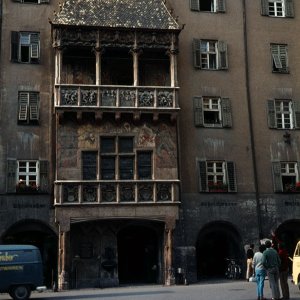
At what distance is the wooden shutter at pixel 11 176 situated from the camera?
26484 millimetres

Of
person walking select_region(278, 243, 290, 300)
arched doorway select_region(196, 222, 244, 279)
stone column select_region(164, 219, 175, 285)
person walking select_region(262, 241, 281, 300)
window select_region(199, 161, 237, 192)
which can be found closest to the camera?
person walking select_region(262, 241, 281, 300)

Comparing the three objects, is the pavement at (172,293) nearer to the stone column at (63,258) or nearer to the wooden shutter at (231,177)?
the stone column at (63,258)

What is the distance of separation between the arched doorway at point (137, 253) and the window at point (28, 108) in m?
7.69

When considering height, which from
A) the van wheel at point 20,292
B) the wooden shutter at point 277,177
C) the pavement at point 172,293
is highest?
the wooden shutter at point 277,177

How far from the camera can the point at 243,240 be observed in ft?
92.7

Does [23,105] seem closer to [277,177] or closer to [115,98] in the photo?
[115,98]

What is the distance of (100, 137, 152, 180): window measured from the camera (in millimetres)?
26969

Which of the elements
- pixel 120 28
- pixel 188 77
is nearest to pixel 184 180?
pixel 188 77

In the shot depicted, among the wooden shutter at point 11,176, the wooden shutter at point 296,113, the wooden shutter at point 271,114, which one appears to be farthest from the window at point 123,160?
the wooden shutter at point 296,113

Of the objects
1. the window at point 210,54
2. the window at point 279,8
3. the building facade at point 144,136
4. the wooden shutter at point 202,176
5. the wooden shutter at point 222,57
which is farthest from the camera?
the window at point 279,8

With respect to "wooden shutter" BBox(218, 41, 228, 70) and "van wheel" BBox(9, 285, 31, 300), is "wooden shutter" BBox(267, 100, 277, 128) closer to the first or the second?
"wooden shutter" BBox(218, 41, 228, 70)

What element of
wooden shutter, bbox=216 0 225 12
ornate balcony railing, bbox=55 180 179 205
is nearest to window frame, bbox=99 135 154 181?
ornate balcony railing, bbox=55 180 179 205

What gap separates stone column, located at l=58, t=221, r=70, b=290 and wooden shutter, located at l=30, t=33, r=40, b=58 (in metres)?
9.52

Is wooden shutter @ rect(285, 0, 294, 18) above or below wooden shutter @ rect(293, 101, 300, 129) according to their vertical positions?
above
